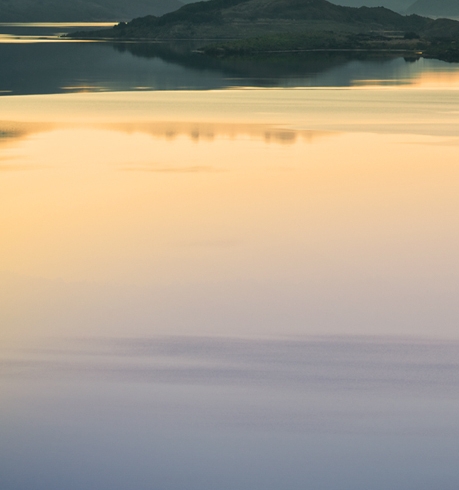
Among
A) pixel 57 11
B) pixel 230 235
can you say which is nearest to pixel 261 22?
pixel 230 235

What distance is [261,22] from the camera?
3014 inches

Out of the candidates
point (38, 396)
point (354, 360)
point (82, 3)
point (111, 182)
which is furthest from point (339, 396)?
point (82, 3)

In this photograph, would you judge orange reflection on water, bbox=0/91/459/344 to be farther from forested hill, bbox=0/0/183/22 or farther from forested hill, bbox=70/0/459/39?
forested hill, bbox=0/0/183/22

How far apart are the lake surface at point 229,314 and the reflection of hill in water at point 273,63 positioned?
596 inches

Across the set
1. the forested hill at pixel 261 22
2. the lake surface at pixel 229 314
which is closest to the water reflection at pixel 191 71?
the lake surface at pixel 229 314

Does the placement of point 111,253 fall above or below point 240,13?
above

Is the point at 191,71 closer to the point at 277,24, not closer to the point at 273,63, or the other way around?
the point at 273,63

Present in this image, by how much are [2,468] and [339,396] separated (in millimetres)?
1580

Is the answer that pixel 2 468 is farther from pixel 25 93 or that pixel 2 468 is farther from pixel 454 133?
pixel 25 93

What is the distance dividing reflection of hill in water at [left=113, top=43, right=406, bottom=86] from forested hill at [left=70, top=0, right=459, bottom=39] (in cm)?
2388

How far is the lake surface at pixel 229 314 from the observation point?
433 cm

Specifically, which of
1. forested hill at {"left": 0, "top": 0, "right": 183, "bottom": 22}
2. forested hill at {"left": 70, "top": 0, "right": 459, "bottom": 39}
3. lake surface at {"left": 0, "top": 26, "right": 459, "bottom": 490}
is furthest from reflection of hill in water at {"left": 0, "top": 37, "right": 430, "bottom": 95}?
forested hill at {"left": 0, "top": 0, "right": 183, "bottom": 22}

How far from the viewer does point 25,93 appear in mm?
22703

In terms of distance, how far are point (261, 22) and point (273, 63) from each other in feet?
133
